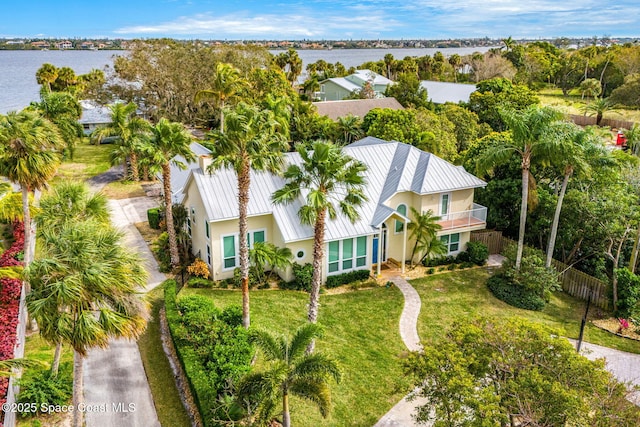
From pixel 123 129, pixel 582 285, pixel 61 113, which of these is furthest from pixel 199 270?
pixel 61 113

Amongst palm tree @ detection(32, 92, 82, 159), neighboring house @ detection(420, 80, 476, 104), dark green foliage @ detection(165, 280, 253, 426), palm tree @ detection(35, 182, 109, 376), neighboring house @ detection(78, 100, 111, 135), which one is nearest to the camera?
dark green foliage @ detection(165, 280, 253, 426)

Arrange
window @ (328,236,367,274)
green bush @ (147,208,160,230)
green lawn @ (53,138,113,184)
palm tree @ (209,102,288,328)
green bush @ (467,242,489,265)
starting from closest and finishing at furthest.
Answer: palm tree @ (209,102,288,328) < window @ (328,236,367,274) < green bush @ (467,242,489,265) < green bush @ (147,208,160,230) < green lawn @ (53,138,113,184)

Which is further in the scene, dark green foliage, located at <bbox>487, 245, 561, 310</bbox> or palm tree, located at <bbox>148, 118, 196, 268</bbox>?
dark green foliage, located at <bbox>487, 245, 561, 310</bbox>

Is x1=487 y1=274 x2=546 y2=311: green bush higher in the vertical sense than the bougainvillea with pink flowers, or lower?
lower

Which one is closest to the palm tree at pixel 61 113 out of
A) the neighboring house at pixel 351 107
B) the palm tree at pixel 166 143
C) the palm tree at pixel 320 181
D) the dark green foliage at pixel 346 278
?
the palm tree at pixel 166 143

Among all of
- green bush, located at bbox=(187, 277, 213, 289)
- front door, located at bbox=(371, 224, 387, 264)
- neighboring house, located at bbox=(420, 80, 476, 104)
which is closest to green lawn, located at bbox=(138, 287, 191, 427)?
green bush, located at bbox=(187, 277, 213, 289)

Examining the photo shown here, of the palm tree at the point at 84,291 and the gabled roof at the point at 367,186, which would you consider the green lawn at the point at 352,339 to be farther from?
the palm tree at the point at 84,291

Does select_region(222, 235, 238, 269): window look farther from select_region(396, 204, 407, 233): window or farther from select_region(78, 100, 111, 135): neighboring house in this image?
select_region(78, 100, 111, 135): neighboring house

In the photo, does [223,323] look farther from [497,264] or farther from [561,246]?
[561,246]
